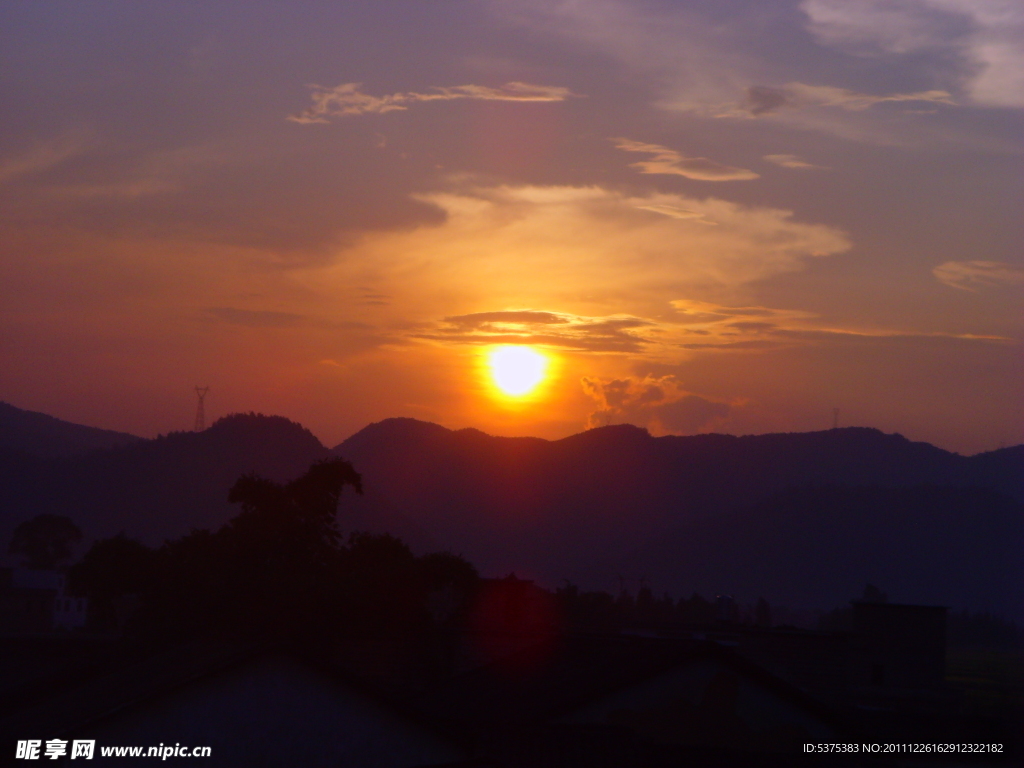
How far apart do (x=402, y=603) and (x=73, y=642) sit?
14833mm

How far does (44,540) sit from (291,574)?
14379 cm

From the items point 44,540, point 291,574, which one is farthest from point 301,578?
point 44,540

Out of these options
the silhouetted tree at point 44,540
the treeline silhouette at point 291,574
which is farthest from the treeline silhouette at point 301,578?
the silhouetted tree at point 44,540

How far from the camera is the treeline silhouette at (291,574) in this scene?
2088 inches

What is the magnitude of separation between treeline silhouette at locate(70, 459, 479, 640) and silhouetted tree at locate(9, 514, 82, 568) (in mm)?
120862

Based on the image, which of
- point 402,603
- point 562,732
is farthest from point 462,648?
point 562,732

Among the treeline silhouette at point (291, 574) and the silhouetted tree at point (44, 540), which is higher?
the silhouetted tree at point (44, 540)

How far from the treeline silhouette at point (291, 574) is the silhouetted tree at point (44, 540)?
397 ft

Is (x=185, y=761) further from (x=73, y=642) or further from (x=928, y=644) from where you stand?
(x=928, y=644)

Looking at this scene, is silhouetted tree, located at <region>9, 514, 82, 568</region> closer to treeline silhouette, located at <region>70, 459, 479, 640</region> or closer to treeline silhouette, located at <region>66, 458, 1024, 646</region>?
treeline silhouette, located at <region>66, 458, 1024, 646</region>

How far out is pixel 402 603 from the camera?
178 ft

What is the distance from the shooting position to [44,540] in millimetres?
188125

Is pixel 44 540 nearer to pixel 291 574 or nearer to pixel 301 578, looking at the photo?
pixel 291 574

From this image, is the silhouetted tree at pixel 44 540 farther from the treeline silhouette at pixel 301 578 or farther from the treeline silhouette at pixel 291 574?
the treeline silhouette at pixel 291 574
